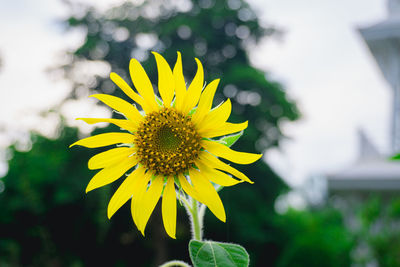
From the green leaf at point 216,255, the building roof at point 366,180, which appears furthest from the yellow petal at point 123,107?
the building roof at point 366,180

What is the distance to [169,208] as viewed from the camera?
0.56m

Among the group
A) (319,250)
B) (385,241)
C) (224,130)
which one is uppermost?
(224,130)

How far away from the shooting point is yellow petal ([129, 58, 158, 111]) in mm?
545

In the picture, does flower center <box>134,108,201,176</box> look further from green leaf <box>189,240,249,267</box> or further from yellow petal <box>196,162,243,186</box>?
green leaf <box>189,240,249,267</box>

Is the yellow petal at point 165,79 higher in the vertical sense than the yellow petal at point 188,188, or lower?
higher

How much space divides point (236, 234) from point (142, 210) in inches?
304

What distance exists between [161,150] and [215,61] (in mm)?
8926

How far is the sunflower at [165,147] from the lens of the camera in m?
0.54

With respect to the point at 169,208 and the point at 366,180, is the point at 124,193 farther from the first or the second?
the point at 366,180

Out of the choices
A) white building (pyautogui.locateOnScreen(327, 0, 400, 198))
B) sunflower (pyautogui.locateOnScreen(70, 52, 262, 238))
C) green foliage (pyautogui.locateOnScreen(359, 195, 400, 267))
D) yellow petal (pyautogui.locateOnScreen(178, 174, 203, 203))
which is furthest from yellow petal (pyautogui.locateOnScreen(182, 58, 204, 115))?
green foliage (pyautogui.locateOnScreen(359, 195, 400, 267))

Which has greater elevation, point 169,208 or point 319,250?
point 169,208

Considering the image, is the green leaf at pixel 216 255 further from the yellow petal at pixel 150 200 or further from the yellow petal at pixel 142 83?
the yellow petal at pixel 142 83

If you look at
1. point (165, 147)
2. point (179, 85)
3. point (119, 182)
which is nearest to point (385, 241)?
point (119, 182)

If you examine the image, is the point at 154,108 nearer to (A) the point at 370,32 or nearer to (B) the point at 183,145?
(B) the point at 183,145
